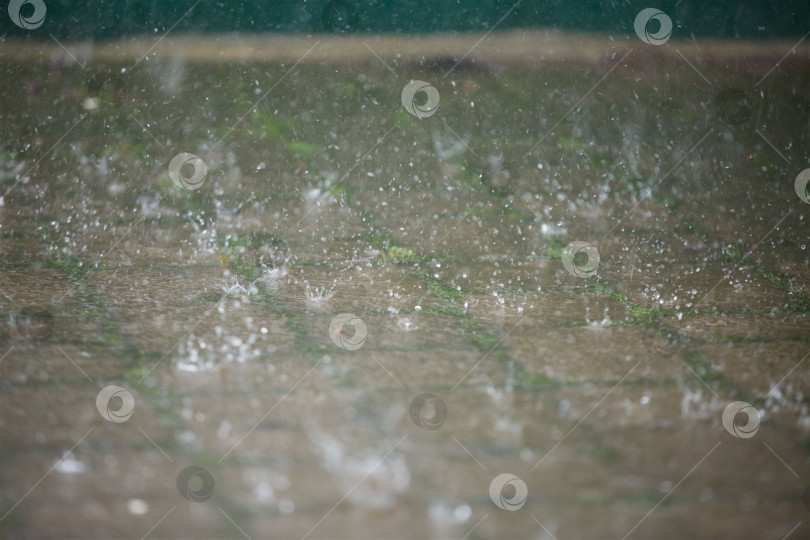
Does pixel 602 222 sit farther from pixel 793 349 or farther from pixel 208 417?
pixel 208 417

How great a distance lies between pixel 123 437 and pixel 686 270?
5.29 ft

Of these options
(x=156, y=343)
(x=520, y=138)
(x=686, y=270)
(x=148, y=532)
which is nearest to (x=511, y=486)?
(x=148, y=532)

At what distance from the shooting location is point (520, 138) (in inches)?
123

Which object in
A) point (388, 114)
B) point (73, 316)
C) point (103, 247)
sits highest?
point (388, 114)
